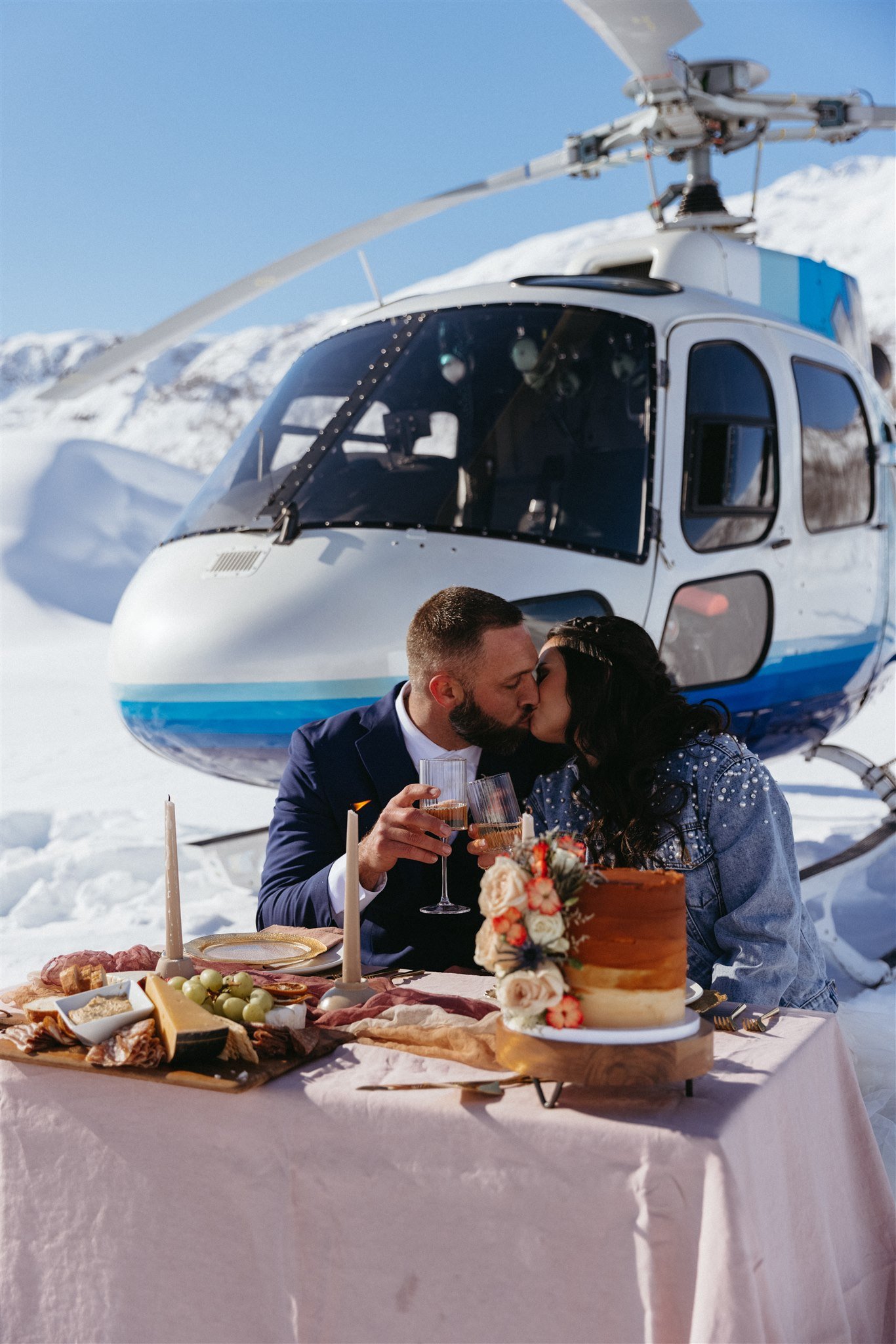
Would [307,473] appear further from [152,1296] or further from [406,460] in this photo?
[152,1296]

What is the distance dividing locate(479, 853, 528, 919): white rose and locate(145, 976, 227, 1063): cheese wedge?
0.40 m

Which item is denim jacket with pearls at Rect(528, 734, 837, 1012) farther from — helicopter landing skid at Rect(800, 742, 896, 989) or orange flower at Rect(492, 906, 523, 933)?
helicopter landing skid at Rect(800, 742, 896, 989)

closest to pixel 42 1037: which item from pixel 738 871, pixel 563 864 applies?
pixel 563 864

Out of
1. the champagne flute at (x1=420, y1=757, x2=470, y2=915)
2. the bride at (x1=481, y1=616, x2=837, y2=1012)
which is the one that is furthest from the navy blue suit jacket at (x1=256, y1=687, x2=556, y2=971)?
the champagne flute at (x1=420, y1=757, x2=470, y2=915)

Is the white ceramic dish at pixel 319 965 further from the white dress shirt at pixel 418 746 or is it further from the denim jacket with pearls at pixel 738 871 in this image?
the denim jacket with pearls at pixel 738 871

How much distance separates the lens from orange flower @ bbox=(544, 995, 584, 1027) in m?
1.49

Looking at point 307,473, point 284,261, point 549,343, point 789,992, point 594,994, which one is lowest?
point 789,992

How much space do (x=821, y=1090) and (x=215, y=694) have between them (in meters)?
2.83

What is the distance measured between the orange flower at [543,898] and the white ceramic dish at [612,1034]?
14cm

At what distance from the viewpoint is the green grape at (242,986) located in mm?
1835

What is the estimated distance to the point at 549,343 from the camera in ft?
15.4

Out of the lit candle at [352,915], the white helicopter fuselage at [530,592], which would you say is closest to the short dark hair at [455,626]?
the lit candle at [352,915]

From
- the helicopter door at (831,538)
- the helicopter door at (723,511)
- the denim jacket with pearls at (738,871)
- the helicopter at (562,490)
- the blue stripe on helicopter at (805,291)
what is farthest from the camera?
the blue stripe on helicopter at (805,291)

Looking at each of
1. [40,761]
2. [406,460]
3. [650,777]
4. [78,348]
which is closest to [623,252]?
[406,460]
